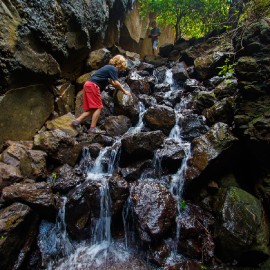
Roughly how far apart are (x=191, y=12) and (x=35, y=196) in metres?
13.4

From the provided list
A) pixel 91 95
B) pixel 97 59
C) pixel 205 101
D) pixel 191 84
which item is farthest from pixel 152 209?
pixel 97 59

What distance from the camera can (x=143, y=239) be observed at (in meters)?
3.65

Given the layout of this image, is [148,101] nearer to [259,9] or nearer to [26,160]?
[259,9]

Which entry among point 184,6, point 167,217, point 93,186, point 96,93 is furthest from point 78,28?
point 184,6

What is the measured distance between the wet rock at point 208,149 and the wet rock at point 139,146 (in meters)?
0.86

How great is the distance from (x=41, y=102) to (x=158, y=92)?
4352 mm

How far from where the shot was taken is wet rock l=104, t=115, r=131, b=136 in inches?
246

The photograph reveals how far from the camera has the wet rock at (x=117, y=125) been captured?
6.24 meters

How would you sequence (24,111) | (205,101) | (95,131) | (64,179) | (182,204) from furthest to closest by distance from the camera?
(205,101), (95,131), (24,111), (64,179), (182,204)

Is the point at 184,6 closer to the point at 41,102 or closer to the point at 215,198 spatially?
the point at 41,102

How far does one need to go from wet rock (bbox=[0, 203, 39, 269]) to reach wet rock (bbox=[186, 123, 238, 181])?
9.99 ft

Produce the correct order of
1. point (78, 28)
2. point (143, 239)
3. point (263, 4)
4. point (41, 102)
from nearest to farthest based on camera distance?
point (143, 239), point (263, 4), point (41, 102), point (78, 28)

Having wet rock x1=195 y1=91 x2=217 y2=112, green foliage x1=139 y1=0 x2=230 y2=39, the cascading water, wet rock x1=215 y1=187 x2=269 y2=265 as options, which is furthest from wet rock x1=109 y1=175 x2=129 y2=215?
green foliage x1=139 y1=0 x2=230 y2=39

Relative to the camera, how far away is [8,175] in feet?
13.8
